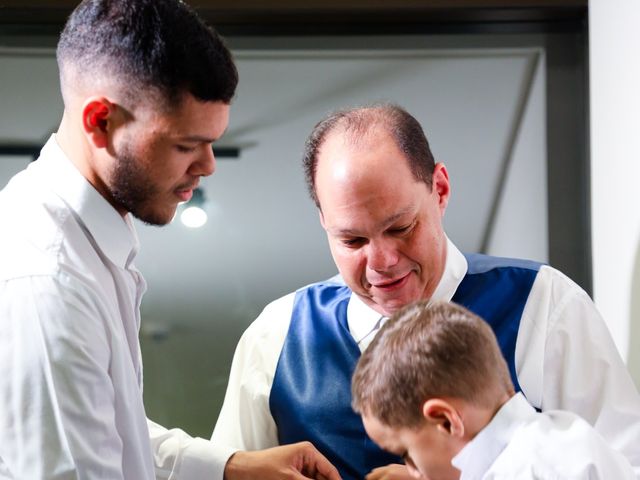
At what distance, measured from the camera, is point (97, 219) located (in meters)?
1.35

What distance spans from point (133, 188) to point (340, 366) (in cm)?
62

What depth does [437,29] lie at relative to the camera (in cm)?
229

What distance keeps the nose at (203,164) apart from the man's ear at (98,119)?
0.43 ft

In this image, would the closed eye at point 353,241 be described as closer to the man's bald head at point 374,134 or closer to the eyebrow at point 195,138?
the man's bald head at point 374,134

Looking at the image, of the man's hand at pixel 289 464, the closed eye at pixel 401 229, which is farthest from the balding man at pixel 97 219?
the closed eye at pixel 401 229

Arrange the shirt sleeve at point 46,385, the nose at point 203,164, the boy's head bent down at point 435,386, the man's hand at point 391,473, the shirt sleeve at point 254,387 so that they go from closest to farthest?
the shirt sleeve at point 46,385, the boy's head bent down at point 435,386, the nose at point 203,164, the man's hand at point 391,473, the shirt sleeve at point 254,387

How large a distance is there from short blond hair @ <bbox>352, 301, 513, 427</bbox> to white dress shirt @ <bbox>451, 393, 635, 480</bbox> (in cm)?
4

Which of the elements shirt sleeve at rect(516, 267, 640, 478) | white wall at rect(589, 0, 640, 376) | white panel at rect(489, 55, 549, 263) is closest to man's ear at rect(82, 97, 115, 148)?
shirt sleeve at rect(516, 267, 640, 478)

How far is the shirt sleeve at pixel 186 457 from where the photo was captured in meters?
1.72

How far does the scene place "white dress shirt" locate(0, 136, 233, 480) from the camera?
1174mm

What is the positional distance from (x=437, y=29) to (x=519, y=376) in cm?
93

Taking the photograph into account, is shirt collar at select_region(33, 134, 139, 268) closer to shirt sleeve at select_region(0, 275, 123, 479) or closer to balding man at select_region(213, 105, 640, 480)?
shirt sleeve at select_region(0, 275, 123, 479)

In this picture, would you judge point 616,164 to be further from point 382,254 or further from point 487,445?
point 487,445

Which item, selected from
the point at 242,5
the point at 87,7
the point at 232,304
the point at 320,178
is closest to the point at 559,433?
the point at 320,178
